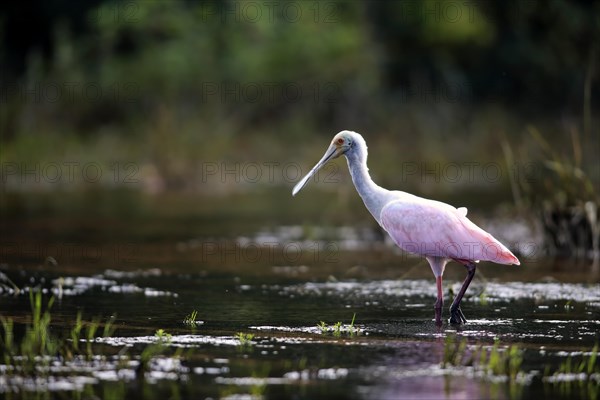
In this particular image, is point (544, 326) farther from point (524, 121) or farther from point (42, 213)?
point (524, 121)

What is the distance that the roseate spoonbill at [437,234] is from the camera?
10.2 metres

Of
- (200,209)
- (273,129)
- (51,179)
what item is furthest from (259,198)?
(273,129)

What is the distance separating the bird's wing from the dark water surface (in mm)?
572

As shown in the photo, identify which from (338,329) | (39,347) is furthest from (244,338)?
(39,347)

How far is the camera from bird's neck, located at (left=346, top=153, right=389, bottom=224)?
10.8m

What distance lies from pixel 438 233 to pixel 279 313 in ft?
5.17

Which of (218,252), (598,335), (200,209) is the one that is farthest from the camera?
(200,209)

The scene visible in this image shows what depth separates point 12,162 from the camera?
28.6 meters

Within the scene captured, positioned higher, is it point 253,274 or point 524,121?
point 524,121

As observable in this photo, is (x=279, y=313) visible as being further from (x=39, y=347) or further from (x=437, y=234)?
(x=39, y=347)

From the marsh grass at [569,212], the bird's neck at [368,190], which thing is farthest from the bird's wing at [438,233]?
the marsh grass at [569,212]

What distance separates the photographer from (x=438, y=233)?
1035 cm

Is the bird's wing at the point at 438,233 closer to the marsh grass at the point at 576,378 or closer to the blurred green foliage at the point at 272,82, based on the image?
the marsh grass at the point at 576,378

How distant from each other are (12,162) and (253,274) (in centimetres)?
1586
